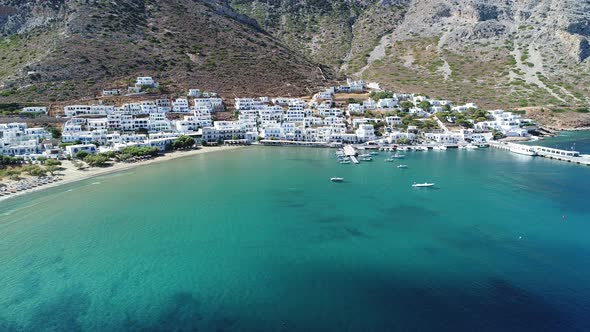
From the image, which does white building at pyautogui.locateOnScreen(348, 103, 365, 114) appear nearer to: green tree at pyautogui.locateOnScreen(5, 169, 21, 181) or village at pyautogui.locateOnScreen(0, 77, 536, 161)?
village at pyautogui.locateOnScreen(0, 77, 536, 161)

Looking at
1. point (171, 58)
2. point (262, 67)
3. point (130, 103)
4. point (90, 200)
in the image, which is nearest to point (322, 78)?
point (262, 67)

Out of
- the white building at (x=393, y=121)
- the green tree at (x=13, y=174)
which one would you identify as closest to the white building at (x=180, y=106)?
the green tree at (x=13, y=174)

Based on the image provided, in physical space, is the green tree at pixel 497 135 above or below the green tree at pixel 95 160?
above

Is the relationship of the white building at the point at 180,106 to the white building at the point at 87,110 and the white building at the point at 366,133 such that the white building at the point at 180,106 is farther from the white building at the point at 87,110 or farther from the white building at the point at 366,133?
the white building at the point at 366,133

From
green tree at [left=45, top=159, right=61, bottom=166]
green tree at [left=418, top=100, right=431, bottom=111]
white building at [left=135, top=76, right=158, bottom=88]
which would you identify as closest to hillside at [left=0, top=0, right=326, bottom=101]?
white building at [left=135, top=76, right=158, bottom=88]

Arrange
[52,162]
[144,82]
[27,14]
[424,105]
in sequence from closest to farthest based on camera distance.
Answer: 1. [52,162]
2. [144,82]
3. [424,105]
4. [27,14]

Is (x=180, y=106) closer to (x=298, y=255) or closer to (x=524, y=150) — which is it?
(x=298, y=255)

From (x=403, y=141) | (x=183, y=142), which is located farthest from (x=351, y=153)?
(x=183, y=142)
